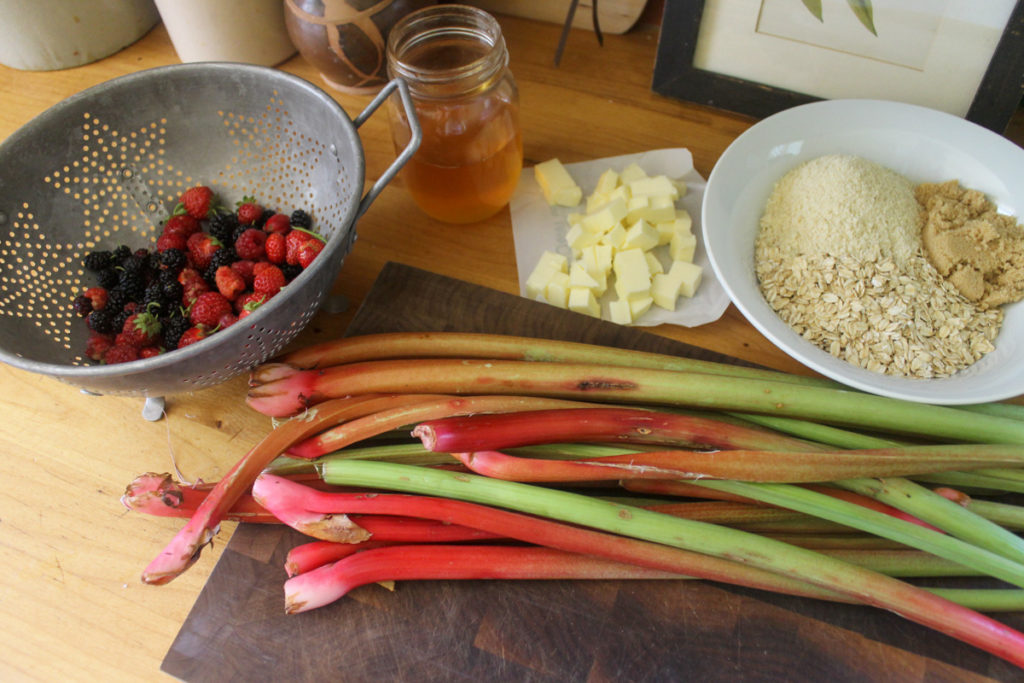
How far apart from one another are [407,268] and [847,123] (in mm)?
764

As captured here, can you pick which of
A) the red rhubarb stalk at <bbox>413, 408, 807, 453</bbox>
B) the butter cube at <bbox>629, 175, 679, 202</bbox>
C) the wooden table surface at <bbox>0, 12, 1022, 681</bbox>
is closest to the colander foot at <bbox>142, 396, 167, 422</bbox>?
the wooden table surface at <bbox>0, 12, 1022, 681</bbox>

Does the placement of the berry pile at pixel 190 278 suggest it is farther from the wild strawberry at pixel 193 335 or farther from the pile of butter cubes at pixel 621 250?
the pile of butter cubes at pixel 621 250

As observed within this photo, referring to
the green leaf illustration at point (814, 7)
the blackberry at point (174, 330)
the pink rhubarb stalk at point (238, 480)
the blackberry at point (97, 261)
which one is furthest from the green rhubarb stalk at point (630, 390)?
the green leaf illustration at point (814, 7)

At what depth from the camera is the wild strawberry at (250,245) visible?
42.3 inches

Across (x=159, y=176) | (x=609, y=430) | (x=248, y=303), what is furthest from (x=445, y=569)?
(x=159, y=176)

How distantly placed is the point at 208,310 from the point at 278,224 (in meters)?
0.18

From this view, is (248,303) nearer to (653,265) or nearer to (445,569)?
(445,569)

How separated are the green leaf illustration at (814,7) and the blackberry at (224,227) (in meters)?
1.00

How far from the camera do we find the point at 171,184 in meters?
1.22

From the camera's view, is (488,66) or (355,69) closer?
(488,66)

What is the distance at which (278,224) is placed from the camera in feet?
3.62

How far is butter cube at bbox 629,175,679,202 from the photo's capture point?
120 centimetres

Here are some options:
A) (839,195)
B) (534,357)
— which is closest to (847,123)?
(839,195)

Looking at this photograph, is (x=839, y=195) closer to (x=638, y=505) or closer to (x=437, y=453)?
(x=638, y=505)
